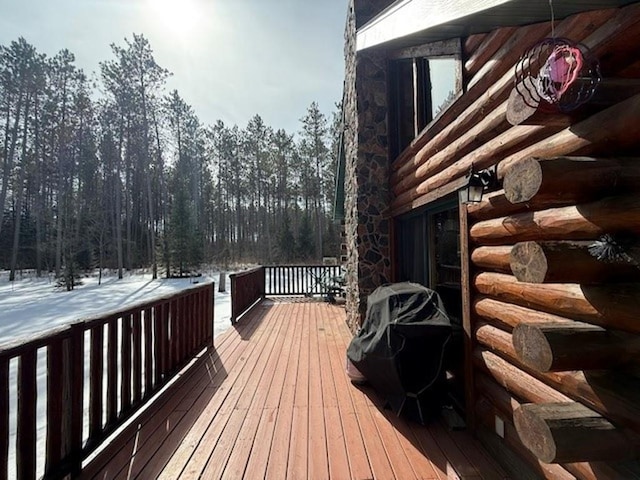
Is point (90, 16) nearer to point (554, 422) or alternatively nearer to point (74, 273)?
point (554, 422)

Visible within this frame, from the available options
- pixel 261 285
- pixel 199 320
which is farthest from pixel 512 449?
pixel 261 285

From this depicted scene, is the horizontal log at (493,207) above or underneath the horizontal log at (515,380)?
above

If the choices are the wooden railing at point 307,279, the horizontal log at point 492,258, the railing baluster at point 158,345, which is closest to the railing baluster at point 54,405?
the railing baluster at point 158,345

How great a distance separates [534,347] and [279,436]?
1.95 meters

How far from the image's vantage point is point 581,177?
1220 millimetres

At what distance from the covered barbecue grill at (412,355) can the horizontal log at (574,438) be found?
1.23 meters

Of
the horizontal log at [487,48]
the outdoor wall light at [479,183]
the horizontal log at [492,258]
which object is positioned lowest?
the horizontal log at [492,258]

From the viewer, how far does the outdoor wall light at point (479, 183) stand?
2.20 m

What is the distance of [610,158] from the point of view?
128 centimetres

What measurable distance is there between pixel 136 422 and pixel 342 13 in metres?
7.43

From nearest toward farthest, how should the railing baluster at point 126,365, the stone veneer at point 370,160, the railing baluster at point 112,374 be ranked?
the railing baluster at point 112,374 → the railing baluster at point 126,365 → the stone veneer at point 370,160

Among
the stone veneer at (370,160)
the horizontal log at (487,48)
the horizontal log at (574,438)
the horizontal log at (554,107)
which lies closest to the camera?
the horizontal log at (574,438)

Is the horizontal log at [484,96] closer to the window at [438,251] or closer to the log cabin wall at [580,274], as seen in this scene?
the log cabin wall at [580,274]

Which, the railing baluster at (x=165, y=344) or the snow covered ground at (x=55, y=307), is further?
the snow covered ground at (x=55, y=307)
